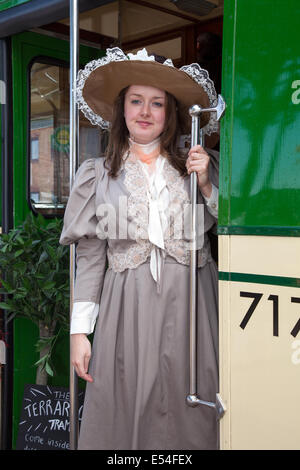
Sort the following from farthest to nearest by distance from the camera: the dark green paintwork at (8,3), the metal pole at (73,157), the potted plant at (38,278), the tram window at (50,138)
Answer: the tram window at (50,138), the potted plant at (38,278), the dark green paintwork at (8,3), the metal pole at (73,157)

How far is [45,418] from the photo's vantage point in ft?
10.4

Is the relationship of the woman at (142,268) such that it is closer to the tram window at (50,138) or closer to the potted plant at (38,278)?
the potted plant at (38,278)

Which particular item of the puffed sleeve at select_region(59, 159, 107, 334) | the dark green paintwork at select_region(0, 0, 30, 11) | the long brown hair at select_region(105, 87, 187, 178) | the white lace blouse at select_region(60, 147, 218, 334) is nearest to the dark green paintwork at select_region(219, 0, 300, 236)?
the white lace blouse at select_region(60, 147, 218, 334)

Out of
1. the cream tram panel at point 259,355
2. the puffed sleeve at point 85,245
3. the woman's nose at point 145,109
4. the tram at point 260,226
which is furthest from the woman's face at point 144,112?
the cream tram panel at point 259,355

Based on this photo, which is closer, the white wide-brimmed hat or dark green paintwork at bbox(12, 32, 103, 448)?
the white wide-brimmed hat

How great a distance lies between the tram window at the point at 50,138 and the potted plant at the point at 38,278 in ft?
1.13

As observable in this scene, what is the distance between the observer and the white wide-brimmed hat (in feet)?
Answer: 7.03

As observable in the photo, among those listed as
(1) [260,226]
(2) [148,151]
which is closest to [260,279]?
(1) [260,226]

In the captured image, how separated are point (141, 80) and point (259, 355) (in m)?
1.16

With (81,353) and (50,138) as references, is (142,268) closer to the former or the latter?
(81,353)

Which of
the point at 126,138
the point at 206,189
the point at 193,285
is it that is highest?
the point at 126,138

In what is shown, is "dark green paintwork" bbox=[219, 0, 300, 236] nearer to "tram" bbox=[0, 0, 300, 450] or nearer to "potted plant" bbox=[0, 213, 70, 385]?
"tram" bbox=[0, 0, 300, 450]

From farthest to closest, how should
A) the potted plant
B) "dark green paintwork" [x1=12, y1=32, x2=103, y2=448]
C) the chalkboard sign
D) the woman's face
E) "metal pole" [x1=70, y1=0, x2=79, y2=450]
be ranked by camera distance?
1. "dark green paintwork" [x1=12, y1=32, x2=103, y2=448]
2. the chalkboard sign
3. the potted plant
4. "metal pole" [x1=70, y1=0, x2=79, y2=450]
5. the woman's face

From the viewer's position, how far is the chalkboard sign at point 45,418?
3117 millimetres
